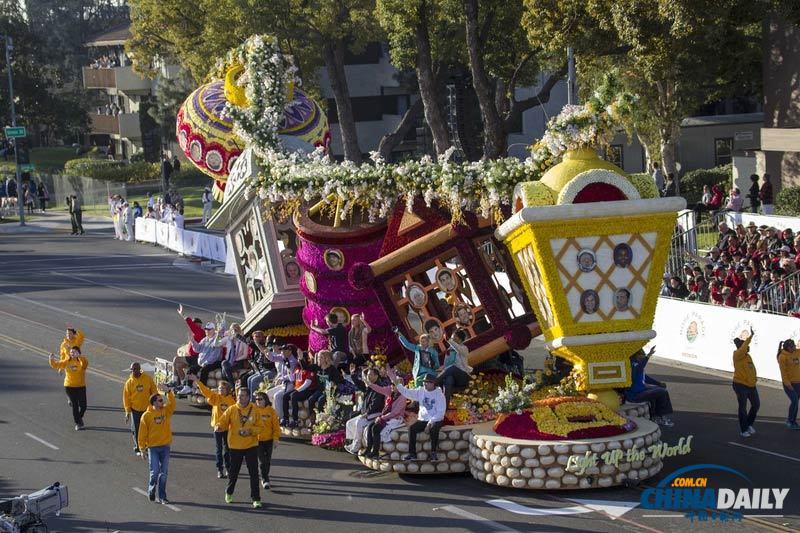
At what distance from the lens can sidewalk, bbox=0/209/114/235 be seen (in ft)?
175

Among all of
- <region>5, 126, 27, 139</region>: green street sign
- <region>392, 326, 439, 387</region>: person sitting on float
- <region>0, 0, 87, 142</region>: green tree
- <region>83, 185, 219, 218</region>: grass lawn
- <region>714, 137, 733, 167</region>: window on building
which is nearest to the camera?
<region>392, 326, 439, 387</region>: person sitting on float

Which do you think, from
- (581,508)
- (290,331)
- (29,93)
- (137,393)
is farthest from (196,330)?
(29,93)

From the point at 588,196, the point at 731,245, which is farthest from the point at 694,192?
the point at 588,196

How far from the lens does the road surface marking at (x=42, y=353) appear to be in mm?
24625

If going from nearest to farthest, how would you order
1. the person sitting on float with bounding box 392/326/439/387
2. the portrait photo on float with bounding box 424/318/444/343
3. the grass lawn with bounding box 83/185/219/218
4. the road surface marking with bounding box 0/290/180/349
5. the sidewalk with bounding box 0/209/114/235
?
1. the person sitting on float with bounding box 392/326/439/387
2. the portrait photo on float with bounding box 424/318/444/343
3. the road surface marking with bounding box 0/290/180/349
4. the sidewalk with bounding box 0/209/114/235
5. the grass lawn with bounding box 83/185/219/218

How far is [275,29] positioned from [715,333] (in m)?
28.6

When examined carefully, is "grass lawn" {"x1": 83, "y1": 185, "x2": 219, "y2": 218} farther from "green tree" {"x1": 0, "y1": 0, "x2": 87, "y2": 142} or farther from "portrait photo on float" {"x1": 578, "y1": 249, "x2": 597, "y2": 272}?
"portrait photo on float" {"x1": 578, "y1": 249, "x2": 597, "y2": 272}

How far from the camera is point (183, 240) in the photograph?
137ft

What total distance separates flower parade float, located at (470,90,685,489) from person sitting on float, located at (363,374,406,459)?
3.59 ft

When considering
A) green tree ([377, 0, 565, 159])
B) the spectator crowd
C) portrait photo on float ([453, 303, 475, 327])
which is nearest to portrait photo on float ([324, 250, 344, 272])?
portrait photo on float ([453, 303, 475, 327])

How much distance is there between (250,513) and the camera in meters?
15.8

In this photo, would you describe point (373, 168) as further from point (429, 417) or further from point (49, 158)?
point (49, 158)

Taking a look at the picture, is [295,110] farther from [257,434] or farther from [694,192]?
[694,192]

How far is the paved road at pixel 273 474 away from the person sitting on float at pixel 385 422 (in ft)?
1.38
